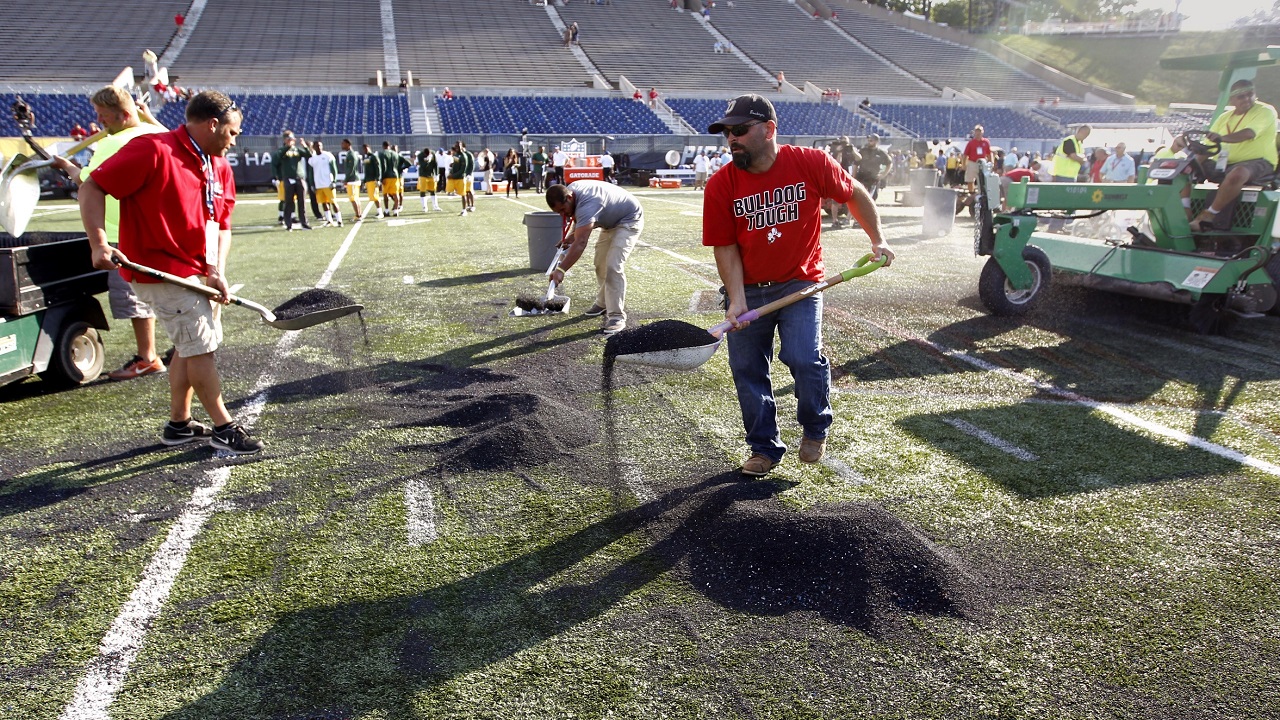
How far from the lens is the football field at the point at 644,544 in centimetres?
276

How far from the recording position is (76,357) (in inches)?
243

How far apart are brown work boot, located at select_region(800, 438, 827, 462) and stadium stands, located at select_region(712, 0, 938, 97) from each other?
47071 mm

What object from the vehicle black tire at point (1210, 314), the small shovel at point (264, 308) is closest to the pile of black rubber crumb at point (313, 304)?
the small shovel at point (264, 308)

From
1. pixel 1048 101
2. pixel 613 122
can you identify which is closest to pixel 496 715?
pixel 613 122

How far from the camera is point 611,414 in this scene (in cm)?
545

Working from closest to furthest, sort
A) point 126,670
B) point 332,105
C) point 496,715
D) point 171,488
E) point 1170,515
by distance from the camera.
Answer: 1. point 496,715
2. point 126,670
3. point 1170,515
4. point 171,488
5. point 332,105

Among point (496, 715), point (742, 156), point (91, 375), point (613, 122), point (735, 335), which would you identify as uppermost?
point (613, 122)

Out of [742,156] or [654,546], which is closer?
[654,546]

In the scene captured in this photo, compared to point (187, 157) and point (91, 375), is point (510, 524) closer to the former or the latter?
point (187, 157)

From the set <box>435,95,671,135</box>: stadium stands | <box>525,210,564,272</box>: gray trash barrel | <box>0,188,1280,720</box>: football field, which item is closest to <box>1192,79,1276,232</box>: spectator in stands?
<box>0,188,1280,720</box>: football field

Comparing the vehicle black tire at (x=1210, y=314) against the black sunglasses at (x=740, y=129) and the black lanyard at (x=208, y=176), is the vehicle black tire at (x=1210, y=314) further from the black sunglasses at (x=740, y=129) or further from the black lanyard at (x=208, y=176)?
the black lanyard at (x=208, y=176)

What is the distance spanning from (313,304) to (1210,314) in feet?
25.5

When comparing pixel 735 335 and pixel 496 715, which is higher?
pixel 735 335

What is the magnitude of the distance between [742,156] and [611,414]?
6.98ft
